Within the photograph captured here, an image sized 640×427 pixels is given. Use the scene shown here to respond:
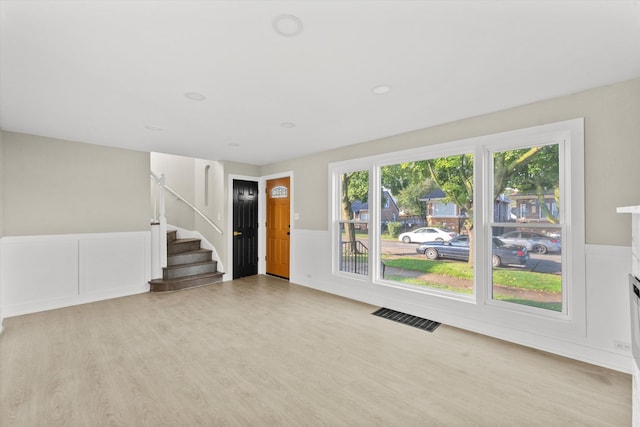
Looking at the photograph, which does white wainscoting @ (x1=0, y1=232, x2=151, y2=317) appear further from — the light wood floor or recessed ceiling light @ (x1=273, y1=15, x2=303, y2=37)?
recessed ceiling light @ (x1=273, y1=15, x2=303, y2=37)

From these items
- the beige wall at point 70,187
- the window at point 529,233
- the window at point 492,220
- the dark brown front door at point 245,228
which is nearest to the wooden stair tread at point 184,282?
the dark brown front door at point 245,228

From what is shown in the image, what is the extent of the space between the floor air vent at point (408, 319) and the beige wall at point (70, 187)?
4.30 meters

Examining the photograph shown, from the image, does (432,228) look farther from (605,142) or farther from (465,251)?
(605,142)

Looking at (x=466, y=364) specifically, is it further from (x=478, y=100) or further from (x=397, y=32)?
(x=397, y=32)

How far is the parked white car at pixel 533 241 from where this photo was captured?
275 centimetres

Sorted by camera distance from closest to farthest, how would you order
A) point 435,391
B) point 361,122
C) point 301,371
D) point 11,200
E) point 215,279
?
point 435,391
point 301,371
point 361,122
point 11,200
point 215,279

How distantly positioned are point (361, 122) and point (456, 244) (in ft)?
7.01

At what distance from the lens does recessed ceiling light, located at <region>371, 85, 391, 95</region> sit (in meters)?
2.45

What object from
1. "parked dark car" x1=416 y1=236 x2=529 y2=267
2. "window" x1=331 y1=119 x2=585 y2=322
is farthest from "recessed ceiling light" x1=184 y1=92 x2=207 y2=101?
"parked dark car" x1=416 y1=236 x2=529 y2=267

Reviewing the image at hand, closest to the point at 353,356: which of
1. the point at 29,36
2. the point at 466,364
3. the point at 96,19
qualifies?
the point at 466,364

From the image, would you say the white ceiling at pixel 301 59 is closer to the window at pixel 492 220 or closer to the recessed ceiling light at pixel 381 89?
the recessed ceiling light at pixel 381 89

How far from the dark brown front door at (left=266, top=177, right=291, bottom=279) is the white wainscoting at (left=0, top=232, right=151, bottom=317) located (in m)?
2.33

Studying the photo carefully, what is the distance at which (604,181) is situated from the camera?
7.86 ft

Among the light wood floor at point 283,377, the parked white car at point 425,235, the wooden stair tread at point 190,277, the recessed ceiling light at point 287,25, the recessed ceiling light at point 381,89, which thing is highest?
the recessed ceiling light at point 287,25
